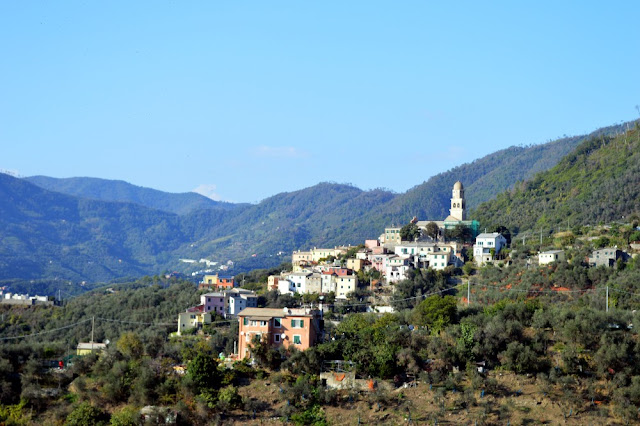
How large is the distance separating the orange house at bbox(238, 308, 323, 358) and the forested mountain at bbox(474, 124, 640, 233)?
3567 centimetres

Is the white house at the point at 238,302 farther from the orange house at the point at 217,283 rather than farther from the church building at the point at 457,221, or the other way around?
the church building at the point at 457,221

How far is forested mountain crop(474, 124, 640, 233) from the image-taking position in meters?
68.9

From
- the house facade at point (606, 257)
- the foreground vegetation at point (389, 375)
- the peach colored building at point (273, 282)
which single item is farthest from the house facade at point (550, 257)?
the peach colored building at point (273, 282)

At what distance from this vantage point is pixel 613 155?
3241 inches

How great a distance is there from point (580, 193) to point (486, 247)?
20.0m

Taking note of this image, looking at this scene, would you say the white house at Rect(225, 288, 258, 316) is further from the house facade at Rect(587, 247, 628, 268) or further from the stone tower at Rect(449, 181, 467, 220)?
the stone tower at Rect(449, 181, 467, 220)

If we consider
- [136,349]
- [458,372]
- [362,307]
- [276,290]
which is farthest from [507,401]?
[276,290]

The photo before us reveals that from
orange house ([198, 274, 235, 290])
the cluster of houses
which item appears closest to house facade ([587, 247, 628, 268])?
the cluster of houses

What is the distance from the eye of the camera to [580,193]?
76.2 m

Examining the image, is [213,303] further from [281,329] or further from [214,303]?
[281,329]

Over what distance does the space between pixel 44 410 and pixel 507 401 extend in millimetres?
16625

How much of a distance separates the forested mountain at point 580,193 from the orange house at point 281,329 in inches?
1404

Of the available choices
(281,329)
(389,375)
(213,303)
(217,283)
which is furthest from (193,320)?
(389,375)

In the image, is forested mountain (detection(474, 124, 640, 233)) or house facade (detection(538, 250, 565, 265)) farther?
forested mountain (detection(474, 124, 640, 233))
